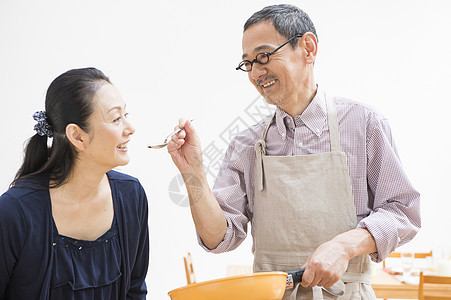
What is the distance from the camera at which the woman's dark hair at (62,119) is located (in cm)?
138

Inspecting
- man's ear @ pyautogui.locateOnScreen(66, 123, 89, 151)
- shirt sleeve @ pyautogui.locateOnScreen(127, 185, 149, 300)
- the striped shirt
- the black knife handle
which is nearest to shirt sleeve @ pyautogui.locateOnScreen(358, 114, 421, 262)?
the striped shirt

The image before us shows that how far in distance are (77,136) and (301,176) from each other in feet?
2.39

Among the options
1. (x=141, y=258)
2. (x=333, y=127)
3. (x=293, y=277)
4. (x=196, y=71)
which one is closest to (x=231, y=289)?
(x=293, y=277)

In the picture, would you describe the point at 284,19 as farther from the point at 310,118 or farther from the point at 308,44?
the point at 310,118

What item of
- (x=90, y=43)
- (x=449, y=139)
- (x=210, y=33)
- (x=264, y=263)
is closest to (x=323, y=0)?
(x=210, y=33)

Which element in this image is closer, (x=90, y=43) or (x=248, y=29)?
(x=248, y=29)

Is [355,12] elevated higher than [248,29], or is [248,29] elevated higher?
[355,12]

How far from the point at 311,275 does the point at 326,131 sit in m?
0.50

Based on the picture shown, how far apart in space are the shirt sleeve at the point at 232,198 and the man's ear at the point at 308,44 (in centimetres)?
40

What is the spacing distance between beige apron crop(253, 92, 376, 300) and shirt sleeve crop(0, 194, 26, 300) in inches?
29.1

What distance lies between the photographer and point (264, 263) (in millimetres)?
1478

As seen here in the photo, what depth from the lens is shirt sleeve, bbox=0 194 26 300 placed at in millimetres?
1226

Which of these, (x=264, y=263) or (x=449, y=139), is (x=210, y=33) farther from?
(x=264, y=263)

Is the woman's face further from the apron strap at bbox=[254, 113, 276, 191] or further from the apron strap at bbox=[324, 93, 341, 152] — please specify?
the apron strap at bbox=[324, 93, 341, 152]
